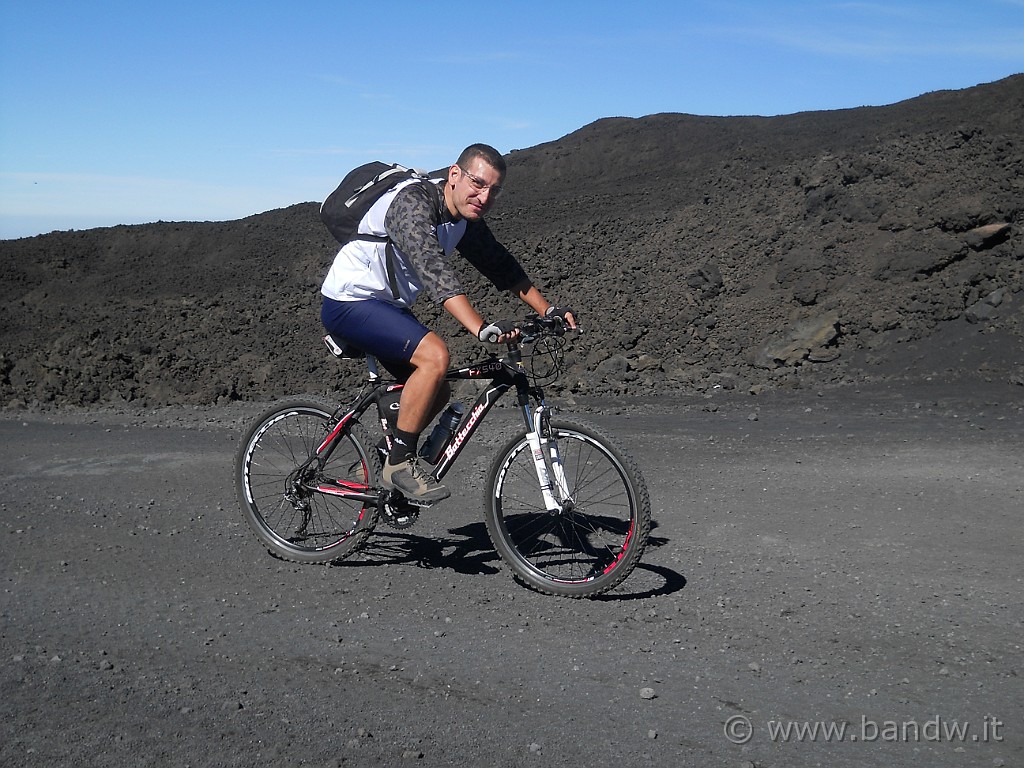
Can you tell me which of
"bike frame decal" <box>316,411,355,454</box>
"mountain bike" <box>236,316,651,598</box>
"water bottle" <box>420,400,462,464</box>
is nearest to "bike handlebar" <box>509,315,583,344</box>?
"mountain bike" <box>236,316,651,598</box>

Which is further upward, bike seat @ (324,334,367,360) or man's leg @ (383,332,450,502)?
bike seat @ (324,334,367,360)

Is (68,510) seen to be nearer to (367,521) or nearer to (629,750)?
(367,521)

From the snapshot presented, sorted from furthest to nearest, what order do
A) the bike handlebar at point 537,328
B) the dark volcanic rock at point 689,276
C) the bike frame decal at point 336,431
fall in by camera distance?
1. the dark volcanic rock at point 689,276
2. the bike frame decal at point 336,431
3. the bike handlebar at point 537,328

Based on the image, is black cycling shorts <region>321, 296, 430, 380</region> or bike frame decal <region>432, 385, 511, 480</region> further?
bike frame decal <region>432, 385, 511, 480</region>

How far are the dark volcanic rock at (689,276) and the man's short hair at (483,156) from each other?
30.6ft

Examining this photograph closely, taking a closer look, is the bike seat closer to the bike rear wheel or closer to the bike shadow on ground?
the bike rear wheel

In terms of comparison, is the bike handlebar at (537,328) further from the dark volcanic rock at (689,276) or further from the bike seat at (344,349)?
the dark volcanic rock at (689,276)

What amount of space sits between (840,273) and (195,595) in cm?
1414

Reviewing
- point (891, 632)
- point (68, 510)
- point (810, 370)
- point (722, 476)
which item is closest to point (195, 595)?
point (68, 510)

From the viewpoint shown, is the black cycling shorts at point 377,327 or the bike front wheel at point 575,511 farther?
the black cycling shorts at point 377,327

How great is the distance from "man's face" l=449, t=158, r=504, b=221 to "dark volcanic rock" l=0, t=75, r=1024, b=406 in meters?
9.29

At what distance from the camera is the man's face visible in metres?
4.83

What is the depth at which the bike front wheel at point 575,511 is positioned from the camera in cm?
470

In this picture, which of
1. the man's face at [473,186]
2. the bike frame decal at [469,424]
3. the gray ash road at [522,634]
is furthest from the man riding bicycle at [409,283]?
the gray ash road at [522,634]
